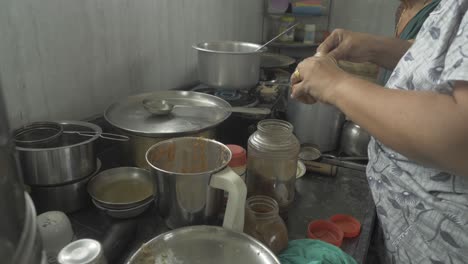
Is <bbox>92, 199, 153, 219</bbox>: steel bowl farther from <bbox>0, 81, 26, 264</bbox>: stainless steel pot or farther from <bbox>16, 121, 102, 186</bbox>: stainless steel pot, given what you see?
<bbox>0, 81, 26, 264</bbox>: stainless steel pot

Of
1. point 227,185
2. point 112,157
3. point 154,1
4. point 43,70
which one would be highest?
point 154,1

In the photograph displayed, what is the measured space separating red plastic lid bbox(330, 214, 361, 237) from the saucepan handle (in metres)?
0.28

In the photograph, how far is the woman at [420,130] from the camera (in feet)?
1.56

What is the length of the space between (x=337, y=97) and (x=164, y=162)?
0.35 metres

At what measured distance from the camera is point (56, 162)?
67cm

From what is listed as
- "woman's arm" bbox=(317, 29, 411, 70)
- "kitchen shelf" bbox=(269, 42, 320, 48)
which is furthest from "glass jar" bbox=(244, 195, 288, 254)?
"kitchen shelf" bbox=(269, 42, 320, 48)

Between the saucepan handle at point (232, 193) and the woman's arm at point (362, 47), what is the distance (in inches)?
19.7

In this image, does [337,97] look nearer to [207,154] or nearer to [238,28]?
[207,154]

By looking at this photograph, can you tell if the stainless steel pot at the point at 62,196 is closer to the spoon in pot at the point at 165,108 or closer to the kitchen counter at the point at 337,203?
the spoon in pot at the point at 165,108

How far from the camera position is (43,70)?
82cm

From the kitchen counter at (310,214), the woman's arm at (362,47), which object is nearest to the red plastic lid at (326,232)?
the kitchen counter at (310,214)

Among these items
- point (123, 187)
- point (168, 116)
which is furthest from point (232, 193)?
point (168, 116)

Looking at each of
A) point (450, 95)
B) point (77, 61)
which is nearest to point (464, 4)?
point (450, 95)

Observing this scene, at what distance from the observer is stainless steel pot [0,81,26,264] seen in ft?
0.90
